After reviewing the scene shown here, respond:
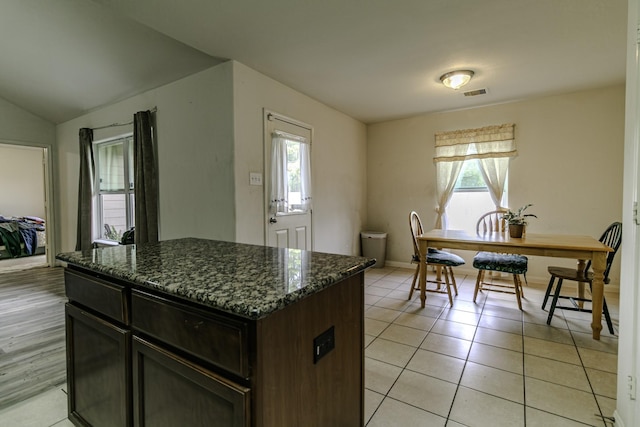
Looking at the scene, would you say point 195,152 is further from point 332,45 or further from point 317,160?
point 332,45

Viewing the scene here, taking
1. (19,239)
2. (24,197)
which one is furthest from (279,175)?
(24,197)

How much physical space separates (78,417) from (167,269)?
1005 mm

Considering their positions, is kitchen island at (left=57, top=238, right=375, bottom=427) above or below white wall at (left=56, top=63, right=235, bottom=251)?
below

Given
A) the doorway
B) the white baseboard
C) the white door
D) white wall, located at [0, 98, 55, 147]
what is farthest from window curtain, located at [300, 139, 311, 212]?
the doorway

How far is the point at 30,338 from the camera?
250 cm

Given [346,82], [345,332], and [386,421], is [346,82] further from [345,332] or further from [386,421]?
[386,421]

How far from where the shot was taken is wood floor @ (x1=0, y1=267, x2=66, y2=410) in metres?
1.90

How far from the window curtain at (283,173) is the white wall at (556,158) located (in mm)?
1940

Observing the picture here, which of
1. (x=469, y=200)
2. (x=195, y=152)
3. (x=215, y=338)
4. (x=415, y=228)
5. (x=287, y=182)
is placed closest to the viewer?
(x=215, y=338)

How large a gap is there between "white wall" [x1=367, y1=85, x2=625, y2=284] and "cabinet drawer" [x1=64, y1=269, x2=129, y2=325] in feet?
13.8

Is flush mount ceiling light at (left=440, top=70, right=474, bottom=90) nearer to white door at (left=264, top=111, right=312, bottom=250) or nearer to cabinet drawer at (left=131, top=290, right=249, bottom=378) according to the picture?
white door at (left=264, top=111, right=312, bottom=250)

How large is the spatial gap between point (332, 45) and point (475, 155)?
2.70 metres

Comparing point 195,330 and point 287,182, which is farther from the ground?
point 287,182

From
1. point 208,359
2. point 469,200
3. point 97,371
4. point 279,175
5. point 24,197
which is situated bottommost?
point 97,371
